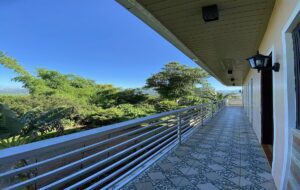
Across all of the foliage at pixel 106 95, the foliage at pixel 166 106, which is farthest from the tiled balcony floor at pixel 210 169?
the foliage at pixel 166 106

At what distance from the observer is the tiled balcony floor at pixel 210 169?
2744 mm

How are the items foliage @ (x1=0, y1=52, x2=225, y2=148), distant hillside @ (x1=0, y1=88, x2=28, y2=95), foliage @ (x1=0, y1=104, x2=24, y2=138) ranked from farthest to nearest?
distant hillside @ (x1=0, y1=88, x2=28, y2=95) → foliage @ (x1=0, y1=52, x2=225, y2=148) → foliage @ (x1=0, y1=104, x2=24, y2=138)

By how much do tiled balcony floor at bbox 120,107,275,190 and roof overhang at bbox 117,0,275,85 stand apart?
2217 mm

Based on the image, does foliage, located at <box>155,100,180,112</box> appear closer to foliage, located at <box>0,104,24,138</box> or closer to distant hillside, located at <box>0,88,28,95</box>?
distant hillside, located at <box>0,88,28,95</box>

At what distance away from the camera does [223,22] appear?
3555mm

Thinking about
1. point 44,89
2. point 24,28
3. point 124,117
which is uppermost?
point 24,28

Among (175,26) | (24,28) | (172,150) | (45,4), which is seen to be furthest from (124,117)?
(24,28)

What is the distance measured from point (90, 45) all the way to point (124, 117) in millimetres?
18883

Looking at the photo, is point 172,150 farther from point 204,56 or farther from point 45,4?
point 45,4

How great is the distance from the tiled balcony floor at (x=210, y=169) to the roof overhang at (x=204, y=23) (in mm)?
2217

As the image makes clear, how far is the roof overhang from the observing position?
2854mm

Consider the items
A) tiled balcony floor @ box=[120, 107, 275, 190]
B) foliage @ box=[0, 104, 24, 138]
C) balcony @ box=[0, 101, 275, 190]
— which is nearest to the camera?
balcony @ box=[0, 101, 275, 190]

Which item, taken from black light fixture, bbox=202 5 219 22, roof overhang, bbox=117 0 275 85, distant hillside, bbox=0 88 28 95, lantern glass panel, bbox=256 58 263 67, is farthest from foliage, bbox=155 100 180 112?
black light fixture, bbox=202 5 219 22

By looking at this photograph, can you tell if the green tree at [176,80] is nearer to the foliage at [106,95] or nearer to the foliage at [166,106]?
the foliage at [106,95]
